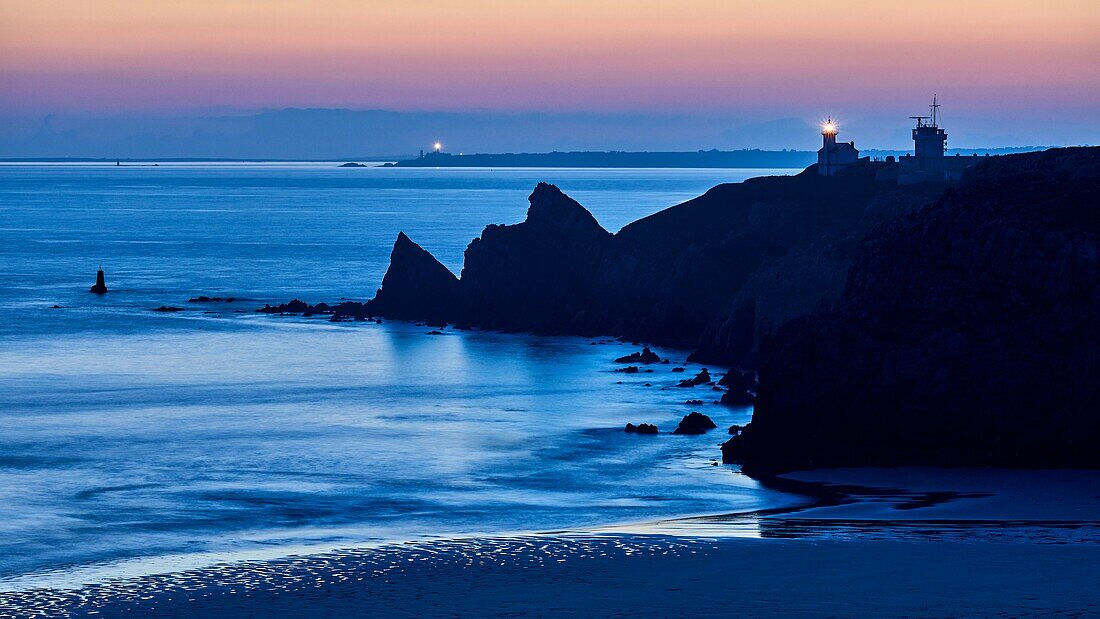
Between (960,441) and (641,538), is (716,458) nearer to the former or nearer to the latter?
(960,441)

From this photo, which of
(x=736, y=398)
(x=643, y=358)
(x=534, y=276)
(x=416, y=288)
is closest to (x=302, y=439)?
(x=736, y=398)

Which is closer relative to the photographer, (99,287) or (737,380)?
(737,380)

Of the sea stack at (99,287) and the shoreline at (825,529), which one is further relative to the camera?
the sea stack at (99,287)

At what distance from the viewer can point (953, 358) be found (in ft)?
142

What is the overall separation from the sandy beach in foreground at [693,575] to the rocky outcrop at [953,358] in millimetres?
7123

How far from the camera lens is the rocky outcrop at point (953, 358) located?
1667 inches

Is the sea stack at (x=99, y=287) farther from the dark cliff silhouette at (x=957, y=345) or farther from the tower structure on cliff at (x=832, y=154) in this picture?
the dark cliff silhouette at (x=957, y=345)

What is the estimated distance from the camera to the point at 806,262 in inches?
2724

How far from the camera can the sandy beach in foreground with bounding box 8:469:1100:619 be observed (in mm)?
24797

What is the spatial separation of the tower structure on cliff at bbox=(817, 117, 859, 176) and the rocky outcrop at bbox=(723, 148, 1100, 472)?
2242 inches

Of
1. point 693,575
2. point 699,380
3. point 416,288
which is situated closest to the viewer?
point 693,575

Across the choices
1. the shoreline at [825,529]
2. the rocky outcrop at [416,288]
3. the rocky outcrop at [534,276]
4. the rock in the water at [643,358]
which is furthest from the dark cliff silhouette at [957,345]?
the rocky outcrop at [416,288]

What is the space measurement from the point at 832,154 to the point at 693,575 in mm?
81540

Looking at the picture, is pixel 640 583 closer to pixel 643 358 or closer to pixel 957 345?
pixel 957 345
